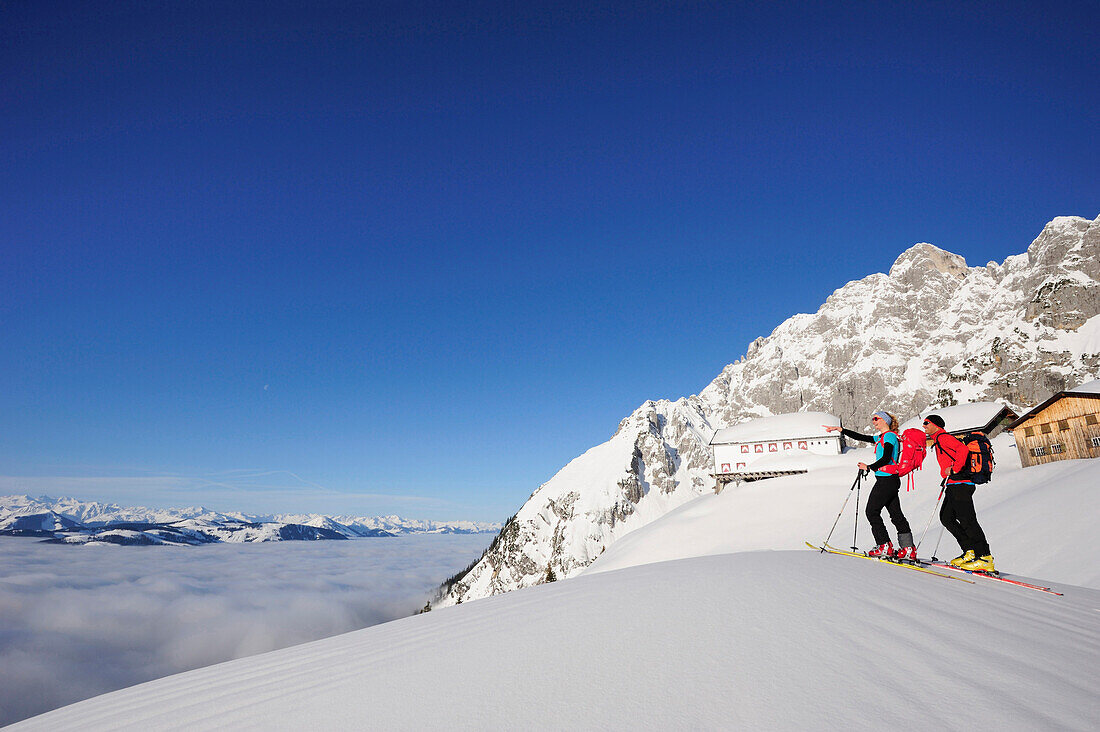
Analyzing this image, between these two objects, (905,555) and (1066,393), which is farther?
(1066,393)

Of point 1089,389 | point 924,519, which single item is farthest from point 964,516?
point 1089,389

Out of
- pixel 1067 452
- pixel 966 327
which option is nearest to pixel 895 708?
pixel 1067 452

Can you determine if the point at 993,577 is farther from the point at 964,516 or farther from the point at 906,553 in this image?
the point at 906,553

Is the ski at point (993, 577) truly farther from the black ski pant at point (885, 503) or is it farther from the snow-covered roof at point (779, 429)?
the snow-covered roof at point (779, 429)

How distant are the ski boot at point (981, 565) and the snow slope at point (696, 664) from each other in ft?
2.77

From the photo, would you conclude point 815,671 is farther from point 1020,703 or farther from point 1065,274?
point 1065,274

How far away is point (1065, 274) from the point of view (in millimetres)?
144750

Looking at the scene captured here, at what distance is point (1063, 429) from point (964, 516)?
4094cm

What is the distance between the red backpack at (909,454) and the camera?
32.6 feet

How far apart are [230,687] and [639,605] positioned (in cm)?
547

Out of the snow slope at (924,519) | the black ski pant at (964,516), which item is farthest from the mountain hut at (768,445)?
the black ski pant at (964,516)

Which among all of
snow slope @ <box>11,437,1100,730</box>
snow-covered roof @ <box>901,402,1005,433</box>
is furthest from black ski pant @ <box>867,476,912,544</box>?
snow-covered roof @ <box>901,402,1005,433</box>

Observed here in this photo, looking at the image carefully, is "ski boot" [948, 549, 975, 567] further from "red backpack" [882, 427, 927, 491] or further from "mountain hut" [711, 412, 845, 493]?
"mountain hut" [711, 412, 845, 493]

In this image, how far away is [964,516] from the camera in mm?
9469
